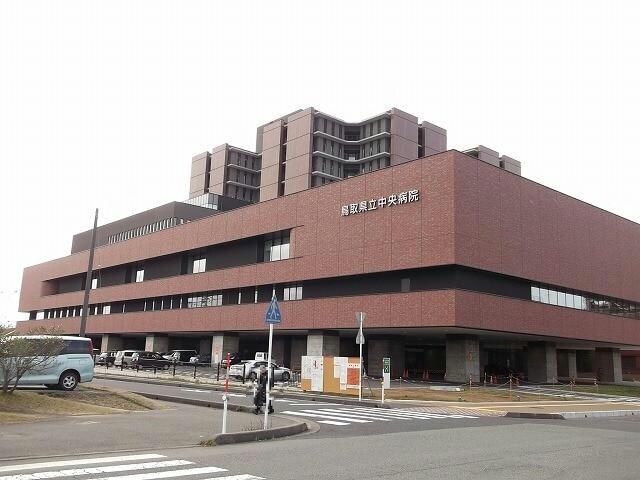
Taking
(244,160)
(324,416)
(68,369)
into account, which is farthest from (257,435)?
(244,160)

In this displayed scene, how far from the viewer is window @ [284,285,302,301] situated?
49625 mm

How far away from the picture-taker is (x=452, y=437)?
541 inches

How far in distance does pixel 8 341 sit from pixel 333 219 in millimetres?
31151

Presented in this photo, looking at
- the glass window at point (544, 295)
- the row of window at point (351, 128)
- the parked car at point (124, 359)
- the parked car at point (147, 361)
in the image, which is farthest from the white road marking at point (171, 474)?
the row of window at point (351, 128)

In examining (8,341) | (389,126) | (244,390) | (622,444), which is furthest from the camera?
(389,126)

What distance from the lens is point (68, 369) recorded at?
70.7 ft

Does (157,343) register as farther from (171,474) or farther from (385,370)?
(171,474)

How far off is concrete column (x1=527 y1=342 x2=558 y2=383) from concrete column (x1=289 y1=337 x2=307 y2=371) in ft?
65.1

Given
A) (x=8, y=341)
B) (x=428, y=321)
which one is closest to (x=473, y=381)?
(x=428, y=321)

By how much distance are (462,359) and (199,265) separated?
31.7 metres

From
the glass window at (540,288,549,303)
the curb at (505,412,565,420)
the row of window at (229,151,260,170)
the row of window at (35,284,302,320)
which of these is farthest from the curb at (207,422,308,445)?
the row of window at (229,151,260,170)

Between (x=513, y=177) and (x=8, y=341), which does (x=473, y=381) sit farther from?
(x=8, y=341)

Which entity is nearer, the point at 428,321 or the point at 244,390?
the point at 244,390

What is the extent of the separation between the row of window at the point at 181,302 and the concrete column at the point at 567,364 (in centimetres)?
3005
